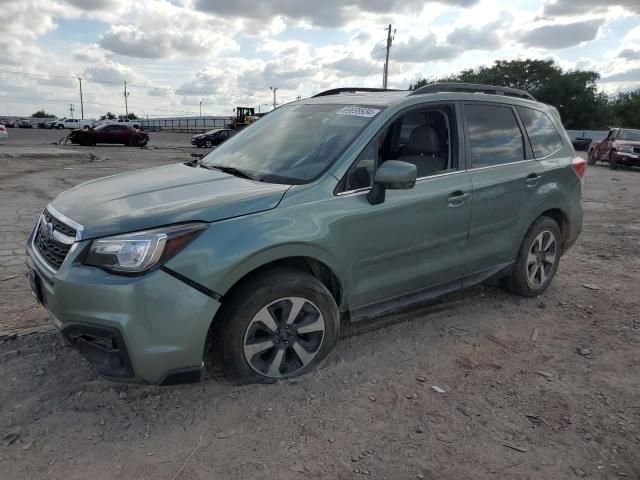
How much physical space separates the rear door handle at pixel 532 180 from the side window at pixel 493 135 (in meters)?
0.18

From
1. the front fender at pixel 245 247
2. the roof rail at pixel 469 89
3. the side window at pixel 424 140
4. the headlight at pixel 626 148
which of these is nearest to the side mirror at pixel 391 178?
the side window at pixel 424 140

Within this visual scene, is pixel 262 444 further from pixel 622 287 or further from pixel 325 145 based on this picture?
pixel 622 287

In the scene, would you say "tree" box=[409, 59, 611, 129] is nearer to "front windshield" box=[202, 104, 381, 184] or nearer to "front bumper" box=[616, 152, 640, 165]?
"front bumper" box=[616, 152, 640, 165]

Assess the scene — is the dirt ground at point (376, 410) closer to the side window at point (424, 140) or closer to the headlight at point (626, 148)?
the side window at point (424, 140)

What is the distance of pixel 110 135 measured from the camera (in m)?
29.4

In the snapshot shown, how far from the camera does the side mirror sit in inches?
124

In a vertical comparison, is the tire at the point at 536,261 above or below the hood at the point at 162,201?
below

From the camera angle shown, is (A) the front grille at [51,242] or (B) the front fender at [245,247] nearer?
(B) the front fender at [245,247]

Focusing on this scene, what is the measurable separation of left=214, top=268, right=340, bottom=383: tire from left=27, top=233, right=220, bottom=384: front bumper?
17cm

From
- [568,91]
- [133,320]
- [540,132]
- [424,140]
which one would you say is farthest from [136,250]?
[568,91]

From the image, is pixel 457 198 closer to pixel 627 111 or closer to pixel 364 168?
pixel 364 168

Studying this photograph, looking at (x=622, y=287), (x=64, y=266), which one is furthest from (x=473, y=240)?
(x=64, y=266)

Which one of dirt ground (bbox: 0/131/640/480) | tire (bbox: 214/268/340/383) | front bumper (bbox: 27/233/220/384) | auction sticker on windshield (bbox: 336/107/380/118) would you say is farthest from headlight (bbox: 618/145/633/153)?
front bumper (bbox: 27/233/220/384)

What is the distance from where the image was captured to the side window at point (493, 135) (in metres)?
4.04
